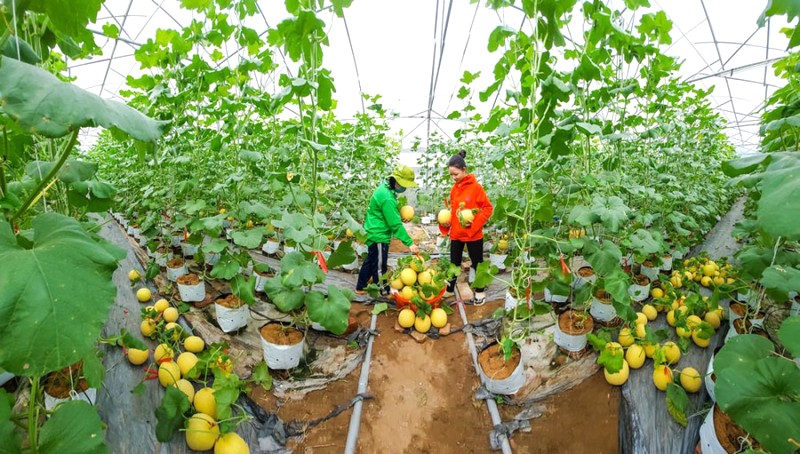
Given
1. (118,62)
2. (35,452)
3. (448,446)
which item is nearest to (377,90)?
(118,62)

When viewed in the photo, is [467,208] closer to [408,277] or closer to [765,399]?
[408,277]

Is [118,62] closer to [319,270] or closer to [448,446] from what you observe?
[319,270]

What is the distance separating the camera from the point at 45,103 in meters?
0.77

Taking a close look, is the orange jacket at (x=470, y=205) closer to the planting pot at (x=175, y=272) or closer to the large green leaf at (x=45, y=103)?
the planting pot at (x=175, y=272)

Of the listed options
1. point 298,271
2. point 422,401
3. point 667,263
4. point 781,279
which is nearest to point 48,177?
point 298,271

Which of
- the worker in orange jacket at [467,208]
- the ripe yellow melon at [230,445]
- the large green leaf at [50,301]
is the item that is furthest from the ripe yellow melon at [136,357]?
the worker in orange jacket at [467,208]

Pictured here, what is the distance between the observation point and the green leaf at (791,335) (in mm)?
1178

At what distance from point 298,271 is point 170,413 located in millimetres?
946

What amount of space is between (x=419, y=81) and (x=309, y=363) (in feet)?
34.6

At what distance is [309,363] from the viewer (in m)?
2.92

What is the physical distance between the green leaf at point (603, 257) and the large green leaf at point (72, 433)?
2.57 metres

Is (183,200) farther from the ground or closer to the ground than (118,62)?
closer to the ground

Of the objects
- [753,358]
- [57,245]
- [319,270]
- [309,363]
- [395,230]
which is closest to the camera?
[57,245]

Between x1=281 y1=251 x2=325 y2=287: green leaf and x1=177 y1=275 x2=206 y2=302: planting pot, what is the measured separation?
64.3 inches
